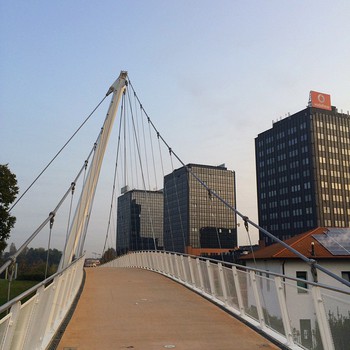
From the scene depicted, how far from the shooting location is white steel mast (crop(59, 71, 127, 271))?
13.5 metres

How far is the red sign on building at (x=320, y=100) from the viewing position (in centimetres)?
12095

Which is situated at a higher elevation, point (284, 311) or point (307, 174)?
point (307, 174)

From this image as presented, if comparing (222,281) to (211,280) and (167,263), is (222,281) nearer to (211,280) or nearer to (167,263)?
(211,280)

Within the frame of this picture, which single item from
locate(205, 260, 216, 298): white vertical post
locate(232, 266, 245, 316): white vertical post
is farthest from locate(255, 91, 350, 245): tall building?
locate(232, 266, 245, 316): white vertical post

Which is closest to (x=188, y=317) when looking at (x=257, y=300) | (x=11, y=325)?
(x=257, y=300)

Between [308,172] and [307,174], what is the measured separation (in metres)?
0.65

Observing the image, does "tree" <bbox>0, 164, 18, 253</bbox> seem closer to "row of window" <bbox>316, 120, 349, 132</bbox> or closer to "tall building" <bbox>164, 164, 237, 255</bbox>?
"tall building" <bbox>164, 164, 237, 255</bbox>

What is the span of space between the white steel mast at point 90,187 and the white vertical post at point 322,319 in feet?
24.1

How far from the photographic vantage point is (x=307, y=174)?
11569cm

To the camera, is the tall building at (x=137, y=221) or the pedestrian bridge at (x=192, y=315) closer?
the pedestrian bridge at (x=192, y=315)

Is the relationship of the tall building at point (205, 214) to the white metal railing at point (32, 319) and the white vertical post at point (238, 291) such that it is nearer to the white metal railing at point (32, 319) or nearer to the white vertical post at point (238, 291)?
the white vertical post at point (238, 291)

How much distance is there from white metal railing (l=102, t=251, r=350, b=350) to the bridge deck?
Answer: 12.9 inches

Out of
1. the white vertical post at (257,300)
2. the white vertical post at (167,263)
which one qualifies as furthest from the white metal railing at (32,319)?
the white vertical post at (167,263)

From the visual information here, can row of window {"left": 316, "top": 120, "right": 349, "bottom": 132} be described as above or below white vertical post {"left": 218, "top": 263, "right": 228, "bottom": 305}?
above
